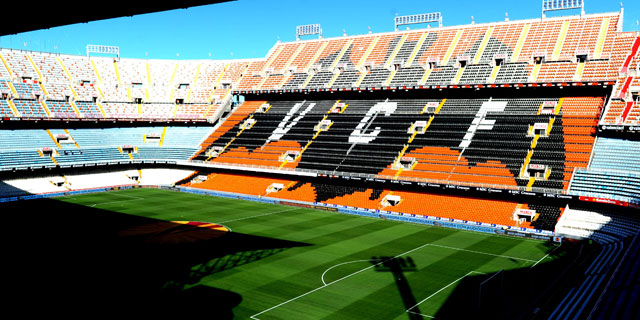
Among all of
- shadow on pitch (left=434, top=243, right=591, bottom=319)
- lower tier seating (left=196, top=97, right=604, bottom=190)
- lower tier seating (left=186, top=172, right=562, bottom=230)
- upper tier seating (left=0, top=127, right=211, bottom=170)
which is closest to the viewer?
shadow on pitch (left=434, top=243, right=591, bottom=319)

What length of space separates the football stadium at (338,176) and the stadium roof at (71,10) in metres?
0.46

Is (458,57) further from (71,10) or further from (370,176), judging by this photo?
(71,10)

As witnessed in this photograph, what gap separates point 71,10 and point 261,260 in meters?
18.0

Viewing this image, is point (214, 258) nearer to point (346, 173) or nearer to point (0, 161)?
point (346, 173)

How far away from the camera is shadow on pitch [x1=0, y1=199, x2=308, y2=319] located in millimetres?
22500

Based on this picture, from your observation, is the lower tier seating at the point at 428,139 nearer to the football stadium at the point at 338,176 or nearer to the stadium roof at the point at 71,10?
the football stadium at the point at 338,176

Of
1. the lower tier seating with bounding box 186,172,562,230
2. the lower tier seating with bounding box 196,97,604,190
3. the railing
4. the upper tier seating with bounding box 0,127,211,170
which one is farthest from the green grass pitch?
the upper tier seating with bounding box 0,127,211,170

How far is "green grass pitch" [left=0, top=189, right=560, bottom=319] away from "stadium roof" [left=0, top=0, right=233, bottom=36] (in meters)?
12.7

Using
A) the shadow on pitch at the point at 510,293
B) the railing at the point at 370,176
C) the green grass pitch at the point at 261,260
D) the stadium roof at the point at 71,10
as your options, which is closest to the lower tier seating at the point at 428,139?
the railing at the point at 370,176

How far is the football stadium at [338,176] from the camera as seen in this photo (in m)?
24.2

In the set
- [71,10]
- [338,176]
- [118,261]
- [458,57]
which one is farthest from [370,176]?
[71,10]

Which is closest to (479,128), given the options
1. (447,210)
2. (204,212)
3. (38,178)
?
(447,210)

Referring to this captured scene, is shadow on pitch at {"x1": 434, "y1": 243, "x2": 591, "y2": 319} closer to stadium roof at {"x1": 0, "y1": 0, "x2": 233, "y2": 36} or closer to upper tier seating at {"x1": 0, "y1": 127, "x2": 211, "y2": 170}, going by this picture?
stadium roof at {"x1": 0, "y1": 0, "x2": 233, "y2": 36}

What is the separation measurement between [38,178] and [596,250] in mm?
58417
